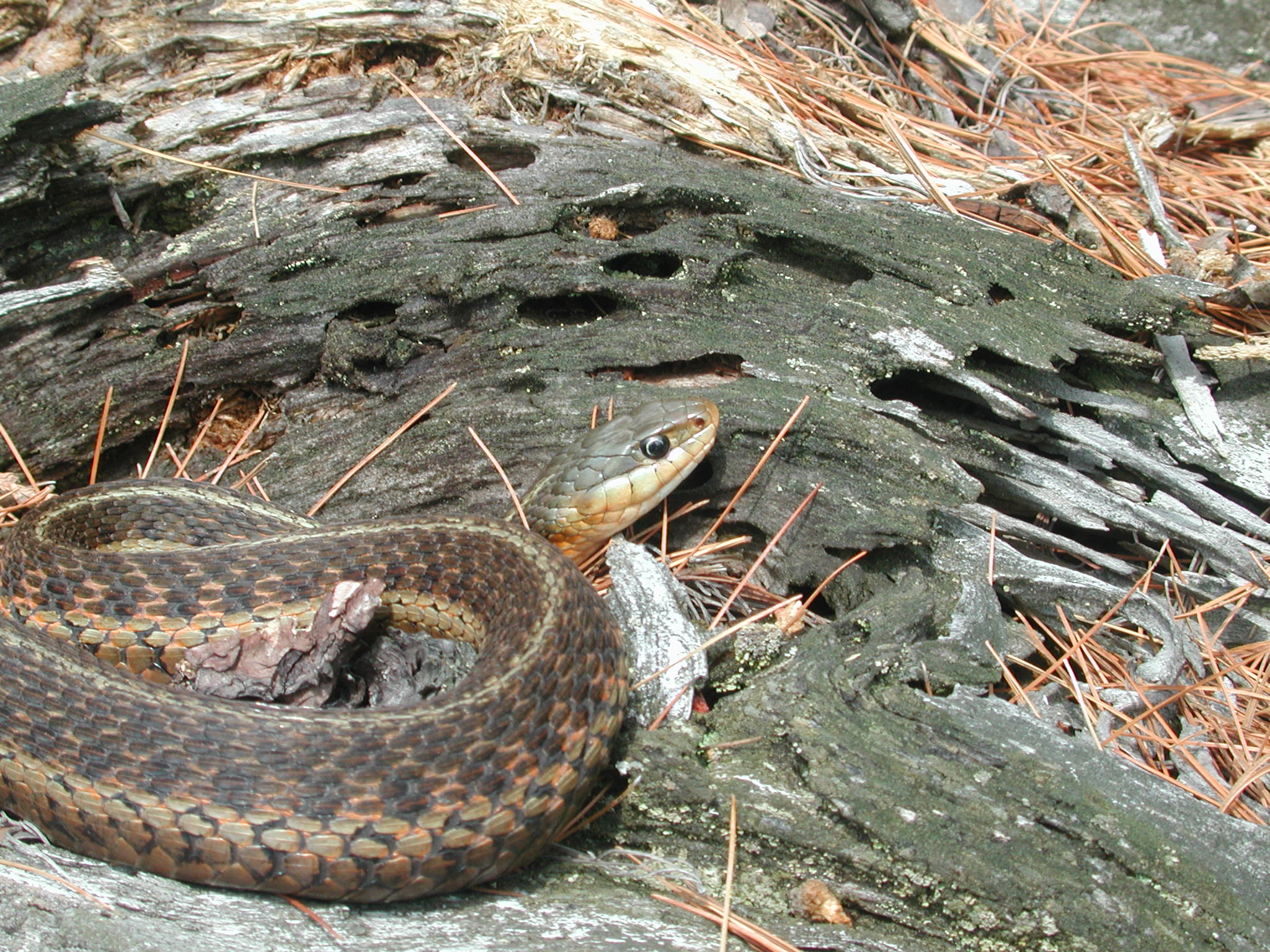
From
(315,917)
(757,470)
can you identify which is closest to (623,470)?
(757,470)

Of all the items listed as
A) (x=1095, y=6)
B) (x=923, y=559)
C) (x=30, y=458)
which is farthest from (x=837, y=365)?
(x=1095, y=6)

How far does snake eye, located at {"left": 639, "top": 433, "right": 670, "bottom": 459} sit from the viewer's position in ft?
11.5

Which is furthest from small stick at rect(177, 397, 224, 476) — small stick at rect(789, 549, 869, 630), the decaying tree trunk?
small stick at rect(789, 549, 869, 630)

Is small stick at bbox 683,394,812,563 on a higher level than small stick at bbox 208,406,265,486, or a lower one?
higher

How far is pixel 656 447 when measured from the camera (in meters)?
3.49

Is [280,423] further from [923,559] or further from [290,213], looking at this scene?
[923,559]

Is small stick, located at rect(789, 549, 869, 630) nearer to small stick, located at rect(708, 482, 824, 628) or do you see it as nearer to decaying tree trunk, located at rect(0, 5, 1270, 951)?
decaying tree trunk, located at rect(0, 5, 1270, 951)

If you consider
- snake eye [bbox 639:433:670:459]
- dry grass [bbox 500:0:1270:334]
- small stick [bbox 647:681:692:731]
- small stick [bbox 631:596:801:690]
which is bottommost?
small stick [bbox 647:681:692:731]

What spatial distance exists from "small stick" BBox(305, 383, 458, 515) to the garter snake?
70cm

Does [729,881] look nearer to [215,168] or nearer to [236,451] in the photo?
[236,451]

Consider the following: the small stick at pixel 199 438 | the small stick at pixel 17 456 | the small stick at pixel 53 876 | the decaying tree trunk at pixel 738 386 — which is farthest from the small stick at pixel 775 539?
the small stick at pixel 17 456

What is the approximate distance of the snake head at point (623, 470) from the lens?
3502 mm

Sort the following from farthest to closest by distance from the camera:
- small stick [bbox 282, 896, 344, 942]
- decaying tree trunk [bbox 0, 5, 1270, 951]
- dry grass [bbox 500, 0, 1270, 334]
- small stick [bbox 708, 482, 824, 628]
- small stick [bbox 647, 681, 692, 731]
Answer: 1. dry grass [bbox 500, 0, 1270, 334]
2. small stick [bbox 708, 482, 824, 628]
3. small stick [bbox 647, 681, 692, 731]
4. decaying tree trunk [bbox 0, 5, 1270, 951]
5. small stick [bbox 282, 896, 344, 942]

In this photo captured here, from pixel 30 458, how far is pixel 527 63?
2.94 meters
